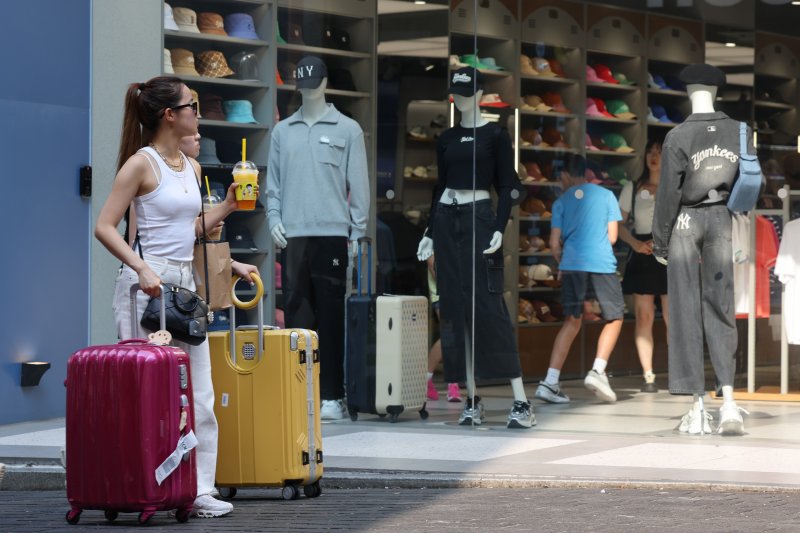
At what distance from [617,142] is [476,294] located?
1865 millimetres

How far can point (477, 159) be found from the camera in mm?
9617

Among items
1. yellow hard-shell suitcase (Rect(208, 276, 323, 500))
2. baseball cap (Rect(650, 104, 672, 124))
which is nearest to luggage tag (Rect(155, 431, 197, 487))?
yellow hard-shell suitcase (Rect(208, 276, 323, 500))

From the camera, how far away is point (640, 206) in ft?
35.5

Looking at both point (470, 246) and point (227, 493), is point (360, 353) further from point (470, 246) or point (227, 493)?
point (227, 493)

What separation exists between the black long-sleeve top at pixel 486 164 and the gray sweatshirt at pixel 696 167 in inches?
37.5

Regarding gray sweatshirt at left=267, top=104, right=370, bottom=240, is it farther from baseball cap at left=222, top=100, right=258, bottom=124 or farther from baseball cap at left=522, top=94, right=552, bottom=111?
baseball cap at left=522, top=94, right=552, bottom=111

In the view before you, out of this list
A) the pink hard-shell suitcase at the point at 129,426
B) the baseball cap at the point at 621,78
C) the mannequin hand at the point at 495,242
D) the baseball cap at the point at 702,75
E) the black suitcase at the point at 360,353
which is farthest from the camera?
the baseball cap at the point at 621,78

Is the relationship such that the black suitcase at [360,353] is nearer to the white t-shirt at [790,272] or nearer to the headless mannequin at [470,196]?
the headless mannequin at [470,196]

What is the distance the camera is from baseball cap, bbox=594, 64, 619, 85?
36.7 feet

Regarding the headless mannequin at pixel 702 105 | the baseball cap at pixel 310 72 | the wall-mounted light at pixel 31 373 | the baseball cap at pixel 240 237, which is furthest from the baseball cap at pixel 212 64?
the headless mannequin at pixel 702 105

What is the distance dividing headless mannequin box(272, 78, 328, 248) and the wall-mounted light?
1.72 meters

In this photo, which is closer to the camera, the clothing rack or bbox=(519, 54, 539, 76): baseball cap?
the clothing rack

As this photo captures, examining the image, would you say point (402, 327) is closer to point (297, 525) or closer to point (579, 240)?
point (579, 240)

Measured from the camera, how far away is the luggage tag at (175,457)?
5.89 metres
